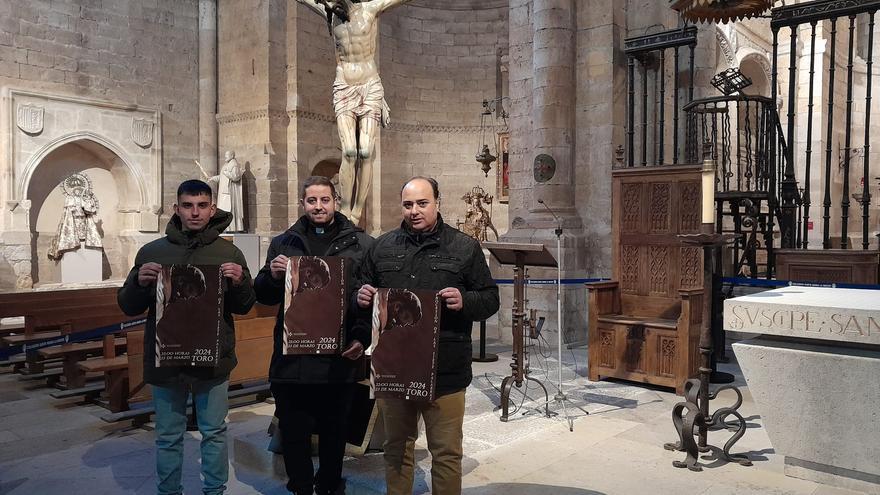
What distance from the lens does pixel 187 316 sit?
9.12 feet

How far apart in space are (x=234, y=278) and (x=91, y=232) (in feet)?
37.0

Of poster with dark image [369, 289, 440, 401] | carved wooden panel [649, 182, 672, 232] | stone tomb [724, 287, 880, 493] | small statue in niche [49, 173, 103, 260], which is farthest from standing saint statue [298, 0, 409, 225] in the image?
small statue in niche [49, 173, 103, 260]

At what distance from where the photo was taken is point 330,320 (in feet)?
8.96

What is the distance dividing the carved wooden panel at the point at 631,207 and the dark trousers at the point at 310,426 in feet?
12.6

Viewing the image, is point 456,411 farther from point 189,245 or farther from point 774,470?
point 774,470

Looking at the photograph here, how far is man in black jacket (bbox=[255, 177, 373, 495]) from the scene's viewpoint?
110 inches

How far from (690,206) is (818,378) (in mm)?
2648

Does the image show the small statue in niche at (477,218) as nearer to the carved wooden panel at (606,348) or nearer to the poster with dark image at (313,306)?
the carved wooden panel at (606,348)

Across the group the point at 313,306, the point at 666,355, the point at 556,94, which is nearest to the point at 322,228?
Answer: the point at 313,306

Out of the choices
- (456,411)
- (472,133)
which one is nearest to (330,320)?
(456,411)

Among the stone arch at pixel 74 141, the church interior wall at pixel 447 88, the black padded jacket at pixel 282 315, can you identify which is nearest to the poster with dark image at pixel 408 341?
the black padded jacket at pixel 282 315

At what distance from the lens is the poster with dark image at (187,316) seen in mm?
2752

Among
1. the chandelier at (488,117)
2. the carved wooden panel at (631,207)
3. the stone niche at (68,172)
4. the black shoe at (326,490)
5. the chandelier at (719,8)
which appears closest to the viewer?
the black shoe at (326,490)

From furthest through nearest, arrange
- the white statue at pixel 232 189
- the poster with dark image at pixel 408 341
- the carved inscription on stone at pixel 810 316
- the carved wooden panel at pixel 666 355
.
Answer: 1. the white statue at pixel 232 189
2. the carved wooden panel at pixel 666 355
3. the carved inscription on stone at pixel 810 316
4. the poster with dark image at pixel 408 341
